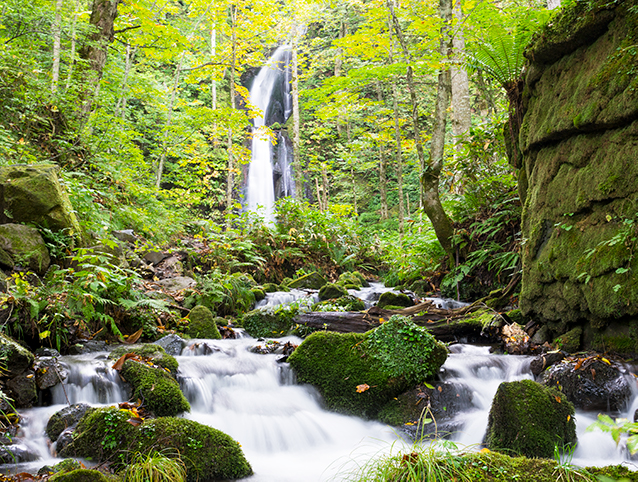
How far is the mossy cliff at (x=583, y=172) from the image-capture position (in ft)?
14.0

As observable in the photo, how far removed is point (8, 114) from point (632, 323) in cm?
1099

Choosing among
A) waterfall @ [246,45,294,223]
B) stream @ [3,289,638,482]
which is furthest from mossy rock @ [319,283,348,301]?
waterfall @ [246,45,294,223]

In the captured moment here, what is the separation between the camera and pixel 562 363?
440cm

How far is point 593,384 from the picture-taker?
404 cm

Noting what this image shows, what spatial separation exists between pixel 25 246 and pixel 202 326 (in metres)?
2.73

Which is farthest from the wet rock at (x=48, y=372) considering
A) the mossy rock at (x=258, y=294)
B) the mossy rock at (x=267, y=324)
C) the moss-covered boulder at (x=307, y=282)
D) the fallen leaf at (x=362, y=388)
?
the moss-covered boulder at (x=307, y=282)

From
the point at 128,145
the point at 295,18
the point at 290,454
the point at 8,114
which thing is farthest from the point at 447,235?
the point at 295,18

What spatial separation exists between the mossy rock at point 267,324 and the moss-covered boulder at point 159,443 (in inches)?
144

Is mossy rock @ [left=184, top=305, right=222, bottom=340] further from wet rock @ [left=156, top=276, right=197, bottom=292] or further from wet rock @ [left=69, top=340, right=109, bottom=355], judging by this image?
wet rock @ [left=69, top=340, right=109, bottom=355]

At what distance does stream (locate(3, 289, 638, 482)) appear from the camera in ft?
11.8

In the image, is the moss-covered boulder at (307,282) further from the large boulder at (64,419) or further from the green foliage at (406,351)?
the large boulder at (64,419)

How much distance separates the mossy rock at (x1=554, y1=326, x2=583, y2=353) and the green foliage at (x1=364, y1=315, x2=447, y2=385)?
146cm

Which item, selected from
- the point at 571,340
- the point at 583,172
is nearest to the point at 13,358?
the point at 571,340

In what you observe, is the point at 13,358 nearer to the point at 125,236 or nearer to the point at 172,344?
the point at 172,344
